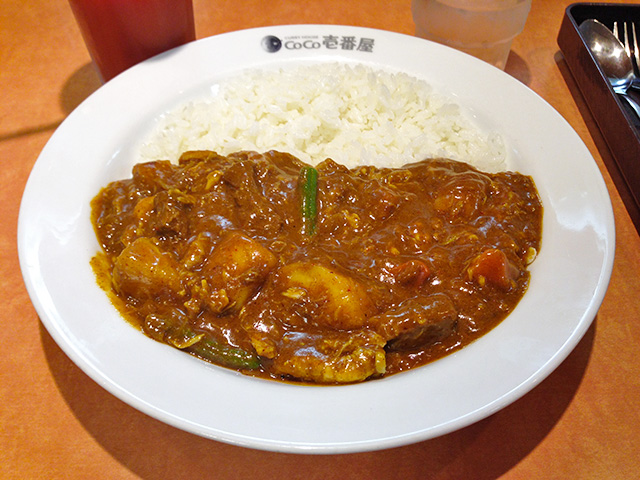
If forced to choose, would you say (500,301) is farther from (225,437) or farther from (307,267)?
(225,437)

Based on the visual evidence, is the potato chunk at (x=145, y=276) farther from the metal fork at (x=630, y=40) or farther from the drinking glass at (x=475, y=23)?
the metal fork at (x=630, y=40)

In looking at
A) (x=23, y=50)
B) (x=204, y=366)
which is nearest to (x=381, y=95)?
(x=204, y=366)

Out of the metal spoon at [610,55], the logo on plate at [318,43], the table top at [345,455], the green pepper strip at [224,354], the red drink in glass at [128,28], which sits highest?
the red drink in glass at [128,28]

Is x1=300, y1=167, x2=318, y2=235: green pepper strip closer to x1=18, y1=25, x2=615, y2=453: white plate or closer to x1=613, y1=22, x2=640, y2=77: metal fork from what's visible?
x1=18, y1=25, x2=615, y2=453: white plate

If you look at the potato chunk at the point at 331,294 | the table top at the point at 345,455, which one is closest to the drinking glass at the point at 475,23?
the table top at the point at 345,455

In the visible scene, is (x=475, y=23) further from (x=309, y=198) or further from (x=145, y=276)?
(x=145, y=276)

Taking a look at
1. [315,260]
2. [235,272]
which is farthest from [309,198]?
[235,272]
